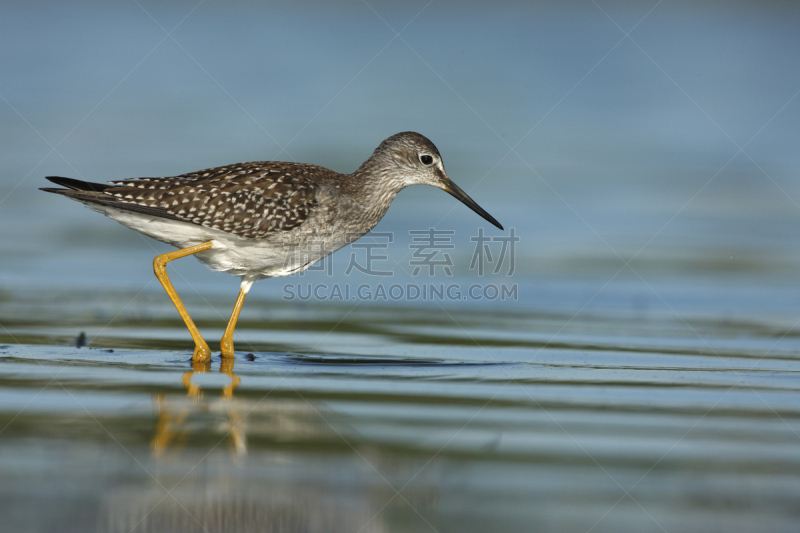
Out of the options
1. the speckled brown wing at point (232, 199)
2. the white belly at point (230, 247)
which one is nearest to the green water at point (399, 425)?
the white belly at point (230, 247)

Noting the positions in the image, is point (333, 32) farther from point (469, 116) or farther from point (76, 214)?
point (76, 214)

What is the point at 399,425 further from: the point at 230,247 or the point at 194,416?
the point at 230,247

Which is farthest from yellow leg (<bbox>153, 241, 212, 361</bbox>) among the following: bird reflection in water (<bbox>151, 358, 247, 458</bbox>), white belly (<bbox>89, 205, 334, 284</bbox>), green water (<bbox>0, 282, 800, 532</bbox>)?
bird reflection in water (<bbox>151, 358, 247, 458</bbox>)

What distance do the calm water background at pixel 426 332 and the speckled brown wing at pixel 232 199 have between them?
3.86 ft

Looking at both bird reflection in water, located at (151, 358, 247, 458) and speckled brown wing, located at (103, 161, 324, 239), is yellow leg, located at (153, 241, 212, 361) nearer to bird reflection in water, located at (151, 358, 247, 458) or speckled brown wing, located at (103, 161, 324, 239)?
speckled brown wing, located at (103, 161, 324, 239)

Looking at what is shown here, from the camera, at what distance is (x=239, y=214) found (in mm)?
9047

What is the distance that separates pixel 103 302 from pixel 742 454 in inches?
271

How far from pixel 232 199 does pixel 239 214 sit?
0.18 metres

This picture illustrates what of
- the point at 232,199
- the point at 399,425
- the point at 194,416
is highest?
the point at 232,199

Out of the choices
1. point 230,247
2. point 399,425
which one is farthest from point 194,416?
point 230,247

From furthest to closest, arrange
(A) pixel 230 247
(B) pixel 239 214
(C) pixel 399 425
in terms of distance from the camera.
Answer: (A) pixel 230 247 → (B) pixel 239 214 → (C) pixel 399 425

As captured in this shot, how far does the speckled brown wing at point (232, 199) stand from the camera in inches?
355

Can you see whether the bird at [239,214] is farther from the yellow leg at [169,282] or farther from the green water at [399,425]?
the green water at [399,425]

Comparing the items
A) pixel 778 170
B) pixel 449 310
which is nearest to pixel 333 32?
pixel 778 170
